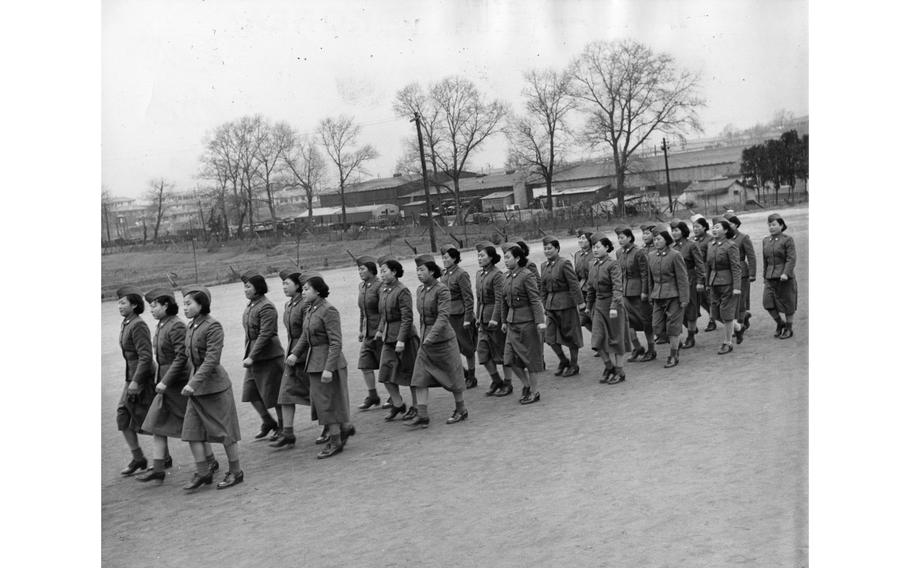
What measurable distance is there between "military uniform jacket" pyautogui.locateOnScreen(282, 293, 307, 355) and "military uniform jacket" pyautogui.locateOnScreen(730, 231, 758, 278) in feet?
16.1

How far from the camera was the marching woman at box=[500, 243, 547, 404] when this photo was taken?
27.7 ft

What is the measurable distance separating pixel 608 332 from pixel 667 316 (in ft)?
2.50

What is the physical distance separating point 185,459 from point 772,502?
16.0ft

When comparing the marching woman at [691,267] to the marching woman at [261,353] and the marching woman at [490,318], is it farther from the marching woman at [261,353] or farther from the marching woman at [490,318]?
the marching woman at [261,353]

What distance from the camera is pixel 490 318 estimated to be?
9.19m

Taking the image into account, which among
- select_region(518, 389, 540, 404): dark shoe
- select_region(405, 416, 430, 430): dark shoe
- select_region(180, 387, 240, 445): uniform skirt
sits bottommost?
select_region(405, 416, 430, 430): dark shoe

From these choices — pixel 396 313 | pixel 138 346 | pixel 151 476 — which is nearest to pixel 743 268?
pixel 396 313

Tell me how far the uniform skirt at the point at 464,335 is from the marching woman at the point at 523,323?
98cm

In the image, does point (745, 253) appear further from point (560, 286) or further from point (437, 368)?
point (437, 368)

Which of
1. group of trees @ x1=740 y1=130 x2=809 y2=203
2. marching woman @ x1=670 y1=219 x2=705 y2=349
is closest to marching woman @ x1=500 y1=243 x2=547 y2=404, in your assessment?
group of trees @ x1=740 y1=130 x2=809 y2=203

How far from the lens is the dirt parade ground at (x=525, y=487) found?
5.18m

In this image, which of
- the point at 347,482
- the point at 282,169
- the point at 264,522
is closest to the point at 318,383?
the point at 347,482

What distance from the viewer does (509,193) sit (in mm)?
9938

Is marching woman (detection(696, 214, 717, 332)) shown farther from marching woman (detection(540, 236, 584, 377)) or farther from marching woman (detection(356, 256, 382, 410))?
marching woman (detection(356, 256, 382, 410))
